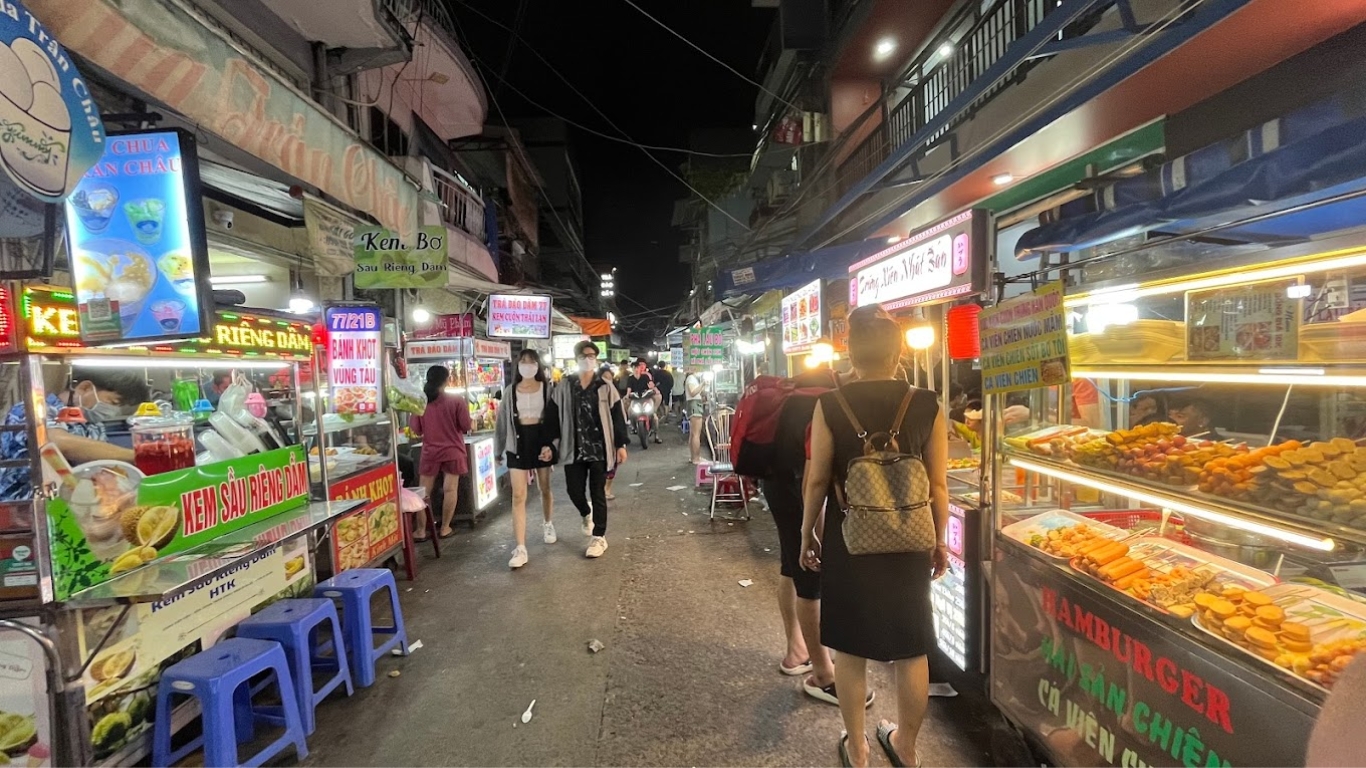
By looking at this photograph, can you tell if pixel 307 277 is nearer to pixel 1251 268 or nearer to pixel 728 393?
pixel 728 393

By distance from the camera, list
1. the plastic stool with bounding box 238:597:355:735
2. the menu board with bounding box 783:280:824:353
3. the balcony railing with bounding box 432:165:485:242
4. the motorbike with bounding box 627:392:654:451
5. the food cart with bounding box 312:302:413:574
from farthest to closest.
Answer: the motorbike with bounding box 627:392:654:451 → the balcony railing with bounding box 432:165:485:242 → the menu board with bounding box 783:280:824:353 → the food cart with bounding box 312:302:413:574 → the plastic stool with bounding box 238:597:355:735

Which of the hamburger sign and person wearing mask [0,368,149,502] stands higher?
the hamburger sign

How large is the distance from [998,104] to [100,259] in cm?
839

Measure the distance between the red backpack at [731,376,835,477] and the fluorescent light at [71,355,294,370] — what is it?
3248mm

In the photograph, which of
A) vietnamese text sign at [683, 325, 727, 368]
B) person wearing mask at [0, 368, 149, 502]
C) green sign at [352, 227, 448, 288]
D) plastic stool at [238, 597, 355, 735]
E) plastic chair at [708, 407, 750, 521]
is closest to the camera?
person wearing mask at [0, 368, 149, 502]

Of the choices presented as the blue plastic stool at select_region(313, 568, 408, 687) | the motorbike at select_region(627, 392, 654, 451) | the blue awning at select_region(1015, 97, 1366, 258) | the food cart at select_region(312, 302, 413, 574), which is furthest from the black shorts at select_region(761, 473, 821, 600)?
the motorbike at select_region(627, 392, 654, 451)

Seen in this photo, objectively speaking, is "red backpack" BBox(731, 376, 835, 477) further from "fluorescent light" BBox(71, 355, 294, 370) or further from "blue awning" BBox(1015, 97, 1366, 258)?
"fluorescent light" BBox(71, 355, 294, 370)

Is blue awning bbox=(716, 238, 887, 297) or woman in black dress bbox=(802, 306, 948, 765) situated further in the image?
blue awning bbox=(716, 238, 887, 297)

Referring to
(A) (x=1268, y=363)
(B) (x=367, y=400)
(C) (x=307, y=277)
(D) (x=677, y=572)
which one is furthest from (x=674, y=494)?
(A) (x=1268, y=363)

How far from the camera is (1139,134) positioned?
192 inches

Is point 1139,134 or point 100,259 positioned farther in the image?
point 1139,134

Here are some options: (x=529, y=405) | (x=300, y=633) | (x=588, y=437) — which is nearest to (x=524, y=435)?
(x=529, y=405)

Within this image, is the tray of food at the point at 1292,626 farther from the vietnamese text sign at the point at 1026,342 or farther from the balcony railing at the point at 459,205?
the balcony railing at the point at 459,205

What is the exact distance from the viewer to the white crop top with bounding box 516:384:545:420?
19.8ft
